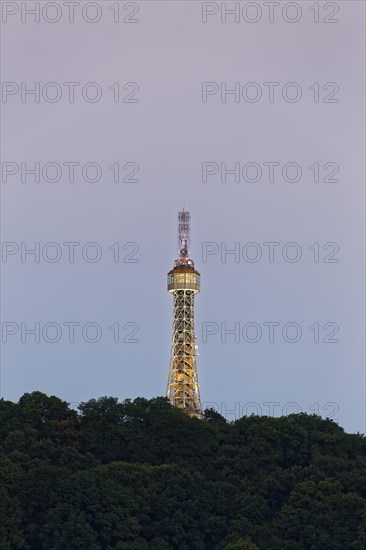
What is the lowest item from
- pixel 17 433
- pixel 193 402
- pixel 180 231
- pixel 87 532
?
pixel 87 532

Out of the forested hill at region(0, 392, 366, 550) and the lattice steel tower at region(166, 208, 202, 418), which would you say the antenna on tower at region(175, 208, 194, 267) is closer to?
the lattice steel tower at region(166, 208, 202, 418)

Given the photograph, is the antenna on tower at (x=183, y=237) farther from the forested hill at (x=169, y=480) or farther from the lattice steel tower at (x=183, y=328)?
the forested hill at (x=169, y=480)

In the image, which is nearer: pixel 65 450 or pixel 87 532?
pixel 87 532

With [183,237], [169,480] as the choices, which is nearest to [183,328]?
[183,237]

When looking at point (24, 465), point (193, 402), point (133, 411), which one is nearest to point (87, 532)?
point (24, 465)

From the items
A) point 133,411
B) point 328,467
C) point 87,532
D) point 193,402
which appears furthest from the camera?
point 193,402

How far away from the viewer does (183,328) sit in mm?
178625

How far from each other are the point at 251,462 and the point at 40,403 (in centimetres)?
1450

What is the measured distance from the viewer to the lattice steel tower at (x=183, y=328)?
175 m

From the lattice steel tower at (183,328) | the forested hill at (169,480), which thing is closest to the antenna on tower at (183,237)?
the lattice steel tower at (183,328)

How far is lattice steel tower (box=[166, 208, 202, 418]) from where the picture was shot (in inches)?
6890

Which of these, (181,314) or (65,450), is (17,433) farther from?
(181,314)

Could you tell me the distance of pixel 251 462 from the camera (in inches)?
4857

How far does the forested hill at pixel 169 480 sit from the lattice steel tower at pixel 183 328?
4518cm
